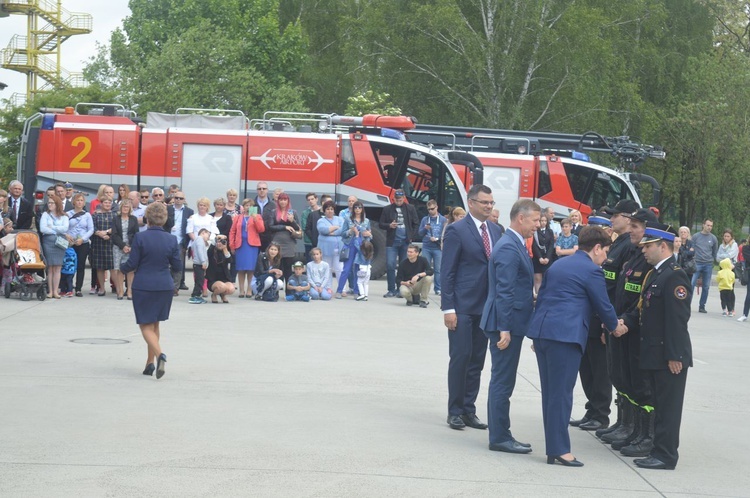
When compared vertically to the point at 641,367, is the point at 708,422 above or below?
below

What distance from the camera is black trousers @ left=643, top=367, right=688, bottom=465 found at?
27.3 feet

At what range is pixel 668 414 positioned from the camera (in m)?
8.37

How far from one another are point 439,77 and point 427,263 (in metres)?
23.1

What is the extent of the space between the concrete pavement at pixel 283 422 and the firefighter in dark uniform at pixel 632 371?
211mm

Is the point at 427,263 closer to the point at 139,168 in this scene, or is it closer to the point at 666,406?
the point at 139,168

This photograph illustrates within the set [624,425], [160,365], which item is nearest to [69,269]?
[160,365]

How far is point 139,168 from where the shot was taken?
25.4 meters

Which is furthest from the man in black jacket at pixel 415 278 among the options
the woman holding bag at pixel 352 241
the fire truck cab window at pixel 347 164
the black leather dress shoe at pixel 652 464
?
the black leather dress shoe at pixel 652 464

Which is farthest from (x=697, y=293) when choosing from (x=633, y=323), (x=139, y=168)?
(x=633, y=323)

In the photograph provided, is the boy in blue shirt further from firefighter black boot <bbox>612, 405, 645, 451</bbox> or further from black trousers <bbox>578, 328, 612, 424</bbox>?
firefighter black boot <bbox>612, 405, 645, 451</bbox>

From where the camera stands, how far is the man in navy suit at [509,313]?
857 centimetres

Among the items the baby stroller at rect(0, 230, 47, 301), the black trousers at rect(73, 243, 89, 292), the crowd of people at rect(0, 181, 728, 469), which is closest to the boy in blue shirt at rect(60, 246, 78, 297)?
the black trousers at rect(73, 243, 89, 292)

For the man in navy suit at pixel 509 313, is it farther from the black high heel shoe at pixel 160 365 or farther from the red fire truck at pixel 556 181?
the red fire truck at pixel 556 181

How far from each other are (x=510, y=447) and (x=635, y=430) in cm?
111
